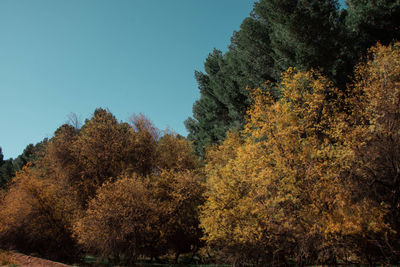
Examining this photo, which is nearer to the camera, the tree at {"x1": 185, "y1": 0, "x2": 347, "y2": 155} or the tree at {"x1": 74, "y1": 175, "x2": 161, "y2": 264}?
the tree at {"x1": 74, "y1": 175, "x2": 161, "y2": 264}

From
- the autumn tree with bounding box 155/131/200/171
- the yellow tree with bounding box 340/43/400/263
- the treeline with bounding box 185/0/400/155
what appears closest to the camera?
the yellow tree with bounding box 340/43/400/263

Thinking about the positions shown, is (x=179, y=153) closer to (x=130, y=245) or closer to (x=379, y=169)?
(x=130, y=245)

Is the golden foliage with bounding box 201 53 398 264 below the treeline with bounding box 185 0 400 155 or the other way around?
below

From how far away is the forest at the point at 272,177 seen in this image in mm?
16594

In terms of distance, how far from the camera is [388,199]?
55.9ft

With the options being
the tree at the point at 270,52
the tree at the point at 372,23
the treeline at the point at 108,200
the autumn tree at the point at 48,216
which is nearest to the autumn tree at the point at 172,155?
the treeline at the point at 108,200

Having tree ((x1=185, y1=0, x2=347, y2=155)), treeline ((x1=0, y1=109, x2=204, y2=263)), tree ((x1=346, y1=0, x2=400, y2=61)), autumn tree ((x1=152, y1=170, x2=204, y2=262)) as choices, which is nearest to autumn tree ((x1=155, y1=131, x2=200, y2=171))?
treeline ((x1=0, y1=109, x2=204, y2=263))

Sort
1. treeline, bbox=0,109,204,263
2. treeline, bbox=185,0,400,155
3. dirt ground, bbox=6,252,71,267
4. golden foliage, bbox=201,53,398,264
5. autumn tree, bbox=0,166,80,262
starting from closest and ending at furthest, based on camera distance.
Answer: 1. golden foliage, bbox=201,53,398,264
2. dirt ground, bbox=6,252,71,267
3. treeline, bbox=0,109,204,263
4. autumn tree, bbox=0,166,80,262
5. treeline, bbox=185,0,400,155

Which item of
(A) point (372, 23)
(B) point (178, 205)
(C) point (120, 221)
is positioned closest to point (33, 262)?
(C) point (120, 221)

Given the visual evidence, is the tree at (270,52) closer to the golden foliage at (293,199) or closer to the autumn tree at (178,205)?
the golden foliage at (293,199)

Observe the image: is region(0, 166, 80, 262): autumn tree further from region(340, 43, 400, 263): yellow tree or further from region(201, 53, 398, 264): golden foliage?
region(340, 43, 400, 263): yellow tree

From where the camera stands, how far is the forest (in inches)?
653

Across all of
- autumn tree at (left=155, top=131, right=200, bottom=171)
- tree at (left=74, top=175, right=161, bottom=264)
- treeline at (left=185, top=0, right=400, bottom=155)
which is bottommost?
tree at (left=74, top=175, right=161, bottom=264)

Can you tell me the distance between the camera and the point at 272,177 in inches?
674
